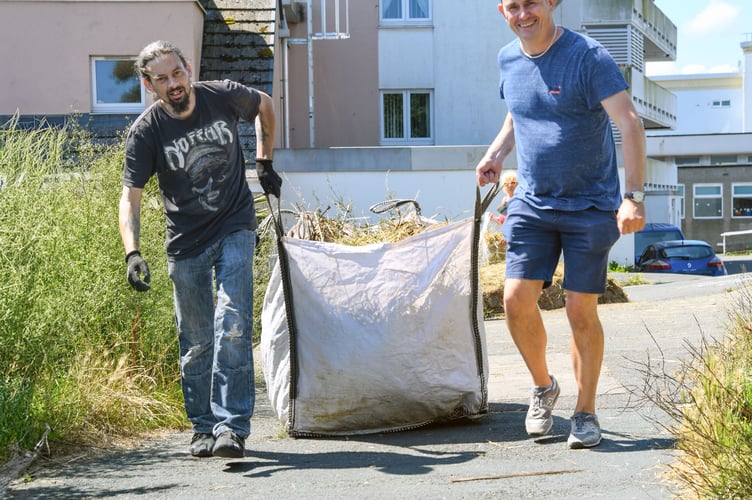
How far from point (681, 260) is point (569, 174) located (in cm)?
2335

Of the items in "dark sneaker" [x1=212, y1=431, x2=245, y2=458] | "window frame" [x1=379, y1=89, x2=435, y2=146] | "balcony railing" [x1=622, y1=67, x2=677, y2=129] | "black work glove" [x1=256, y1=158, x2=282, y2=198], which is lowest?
"dark sneaker" [x1=212, y1=431, x2=245, y2=458]

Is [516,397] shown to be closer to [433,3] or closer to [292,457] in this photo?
[292,457]

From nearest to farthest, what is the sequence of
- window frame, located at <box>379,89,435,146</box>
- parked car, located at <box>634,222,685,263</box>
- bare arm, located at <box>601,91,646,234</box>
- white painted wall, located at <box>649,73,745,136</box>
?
bare arm, located at <box>601,91,646,234</box>, window frame, located at <box>379,89,435,146</box>, parked car, located at <box>634,222,685,263</box>, white painted wall, located at <box>649,73,745,136</box>

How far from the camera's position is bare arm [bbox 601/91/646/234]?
15.2 ft

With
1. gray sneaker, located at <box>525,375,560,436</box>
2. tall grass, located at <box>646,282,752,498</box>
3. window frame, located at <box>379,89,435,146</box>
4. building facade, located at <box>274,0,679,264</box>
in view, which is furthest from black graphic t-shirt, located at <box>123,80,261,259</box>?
window frame, located at <box>379,89,435,146</box>

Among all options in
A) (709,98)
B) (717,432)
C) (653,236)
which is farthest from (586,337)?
(709,98)

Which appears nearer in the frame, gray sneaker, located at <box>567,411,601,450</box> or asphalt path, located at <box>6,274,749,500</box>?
asphalt path, located at <box>6,274,749,500</box>

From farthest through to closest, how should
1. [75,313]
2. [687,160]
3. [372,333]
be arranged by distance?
[687,160] < [75,313] < [372,333]

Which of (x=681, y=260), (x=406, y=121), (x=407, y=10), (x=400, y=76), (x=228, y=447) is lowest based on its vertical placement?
(x=681, y=260)

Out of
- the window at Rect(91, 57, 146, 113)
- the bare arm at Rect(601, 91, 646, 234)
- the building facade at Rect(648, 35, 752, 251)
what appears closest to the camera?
the bare arm at Rect(601, 91, 646, 234)

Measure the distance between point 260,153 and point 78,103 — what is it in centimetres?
1452

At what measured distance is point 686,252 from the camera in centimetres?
2756

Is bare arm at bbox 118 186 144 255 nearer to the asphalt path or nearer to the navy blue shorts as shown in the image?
the asphalt path

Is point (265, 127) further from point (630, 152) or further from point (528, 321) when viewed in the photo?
point (630, 152)
